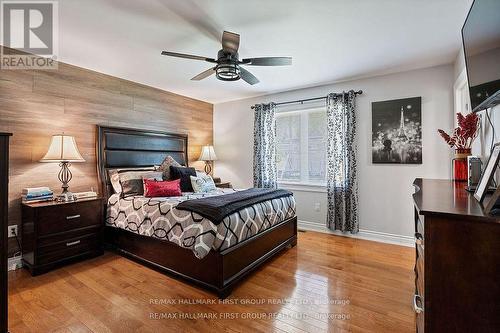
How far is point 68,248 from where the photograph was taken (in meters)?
2.81

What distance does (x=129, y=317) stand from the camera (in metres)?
1.91

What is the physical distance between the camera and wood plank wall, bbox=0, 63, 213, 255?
2738 mm

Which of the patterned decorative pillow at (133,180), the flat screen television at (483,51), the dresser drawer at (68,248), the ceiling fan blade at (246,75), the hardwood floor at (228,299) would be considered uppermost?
the ceiling fan blade at (246,75)

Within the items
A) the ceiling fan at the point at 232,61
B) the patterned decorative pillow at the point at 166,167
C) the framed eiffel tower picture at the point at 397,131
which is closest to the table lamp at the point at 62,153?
the patterned decorative pillow at the point at 166,167

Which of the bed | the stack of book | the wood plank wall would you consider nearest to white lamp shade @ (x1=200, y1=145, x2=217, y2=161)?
the wood plank wall

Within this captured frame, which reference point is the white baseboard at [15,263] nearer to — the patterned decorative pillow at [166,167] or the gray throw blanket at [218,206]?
the patterned decorative pillow at [166,167]

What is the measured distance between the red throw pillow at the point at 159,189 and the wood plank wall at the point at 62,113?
880 mm

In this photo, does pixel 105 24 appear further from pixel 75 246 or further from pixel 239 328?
pixel 239 328

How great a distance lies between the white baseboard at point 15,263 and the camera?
8.82 ft

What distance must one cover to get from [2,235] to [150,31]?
2.09 meters

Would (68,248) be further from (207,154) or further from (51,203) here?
(207,154)

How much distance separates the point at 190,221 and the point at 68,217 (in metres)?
1.64

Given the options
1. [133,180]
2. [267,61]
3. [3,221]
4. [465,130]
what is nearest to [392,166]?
[465,130]

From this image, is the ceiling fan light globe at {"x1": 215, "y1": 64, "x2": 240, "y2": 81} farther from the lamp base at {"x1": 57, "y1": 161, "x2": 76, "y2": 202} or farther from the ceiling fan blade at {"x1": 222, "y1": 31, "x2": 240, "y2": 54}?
the lamp base at {"x1": 57, "y1": 161, "x2": 76, "y2": 202}
